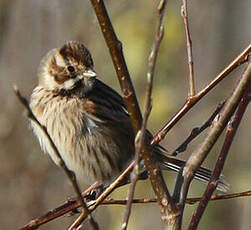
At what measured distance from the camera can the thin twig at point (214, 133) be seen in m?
2.89

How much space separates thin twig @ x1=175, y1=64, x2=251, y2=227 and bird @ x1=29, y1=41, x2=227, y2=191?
2.21 metres

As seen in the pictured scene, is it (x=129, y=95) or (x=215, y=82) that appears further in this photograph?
(x=215, y=82)

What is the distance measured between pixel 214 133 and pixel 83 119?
2579mm

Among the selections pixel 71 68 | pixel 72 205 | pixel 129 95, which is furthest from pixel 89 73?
pixel 129 95

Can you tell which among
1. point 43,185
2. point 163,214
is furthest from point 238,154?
point 163,214

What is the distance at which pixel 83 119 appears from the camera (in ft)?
17.9

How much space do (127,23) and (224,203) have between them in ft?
7.91

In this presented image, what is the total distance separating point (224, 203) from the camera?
903cm

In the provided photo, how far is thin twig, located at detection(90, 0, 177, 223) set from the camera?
2826mm

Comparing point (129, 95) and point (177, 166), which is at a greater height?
point (129, 95)

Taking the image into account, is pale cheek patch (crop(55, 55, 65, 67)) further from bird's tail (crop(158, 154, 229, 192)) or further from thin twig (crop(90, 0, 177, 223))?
thin twig (crop(90, 0, 177, 223))

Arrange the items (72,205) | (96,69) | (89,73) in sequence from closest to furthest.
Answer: (72,205), (89,73), (96,69)

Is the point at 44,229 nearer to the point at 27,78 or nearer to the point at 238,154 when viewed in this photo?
the point at 27,78

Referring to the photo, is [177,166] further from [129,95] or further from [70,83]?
[129,95]
